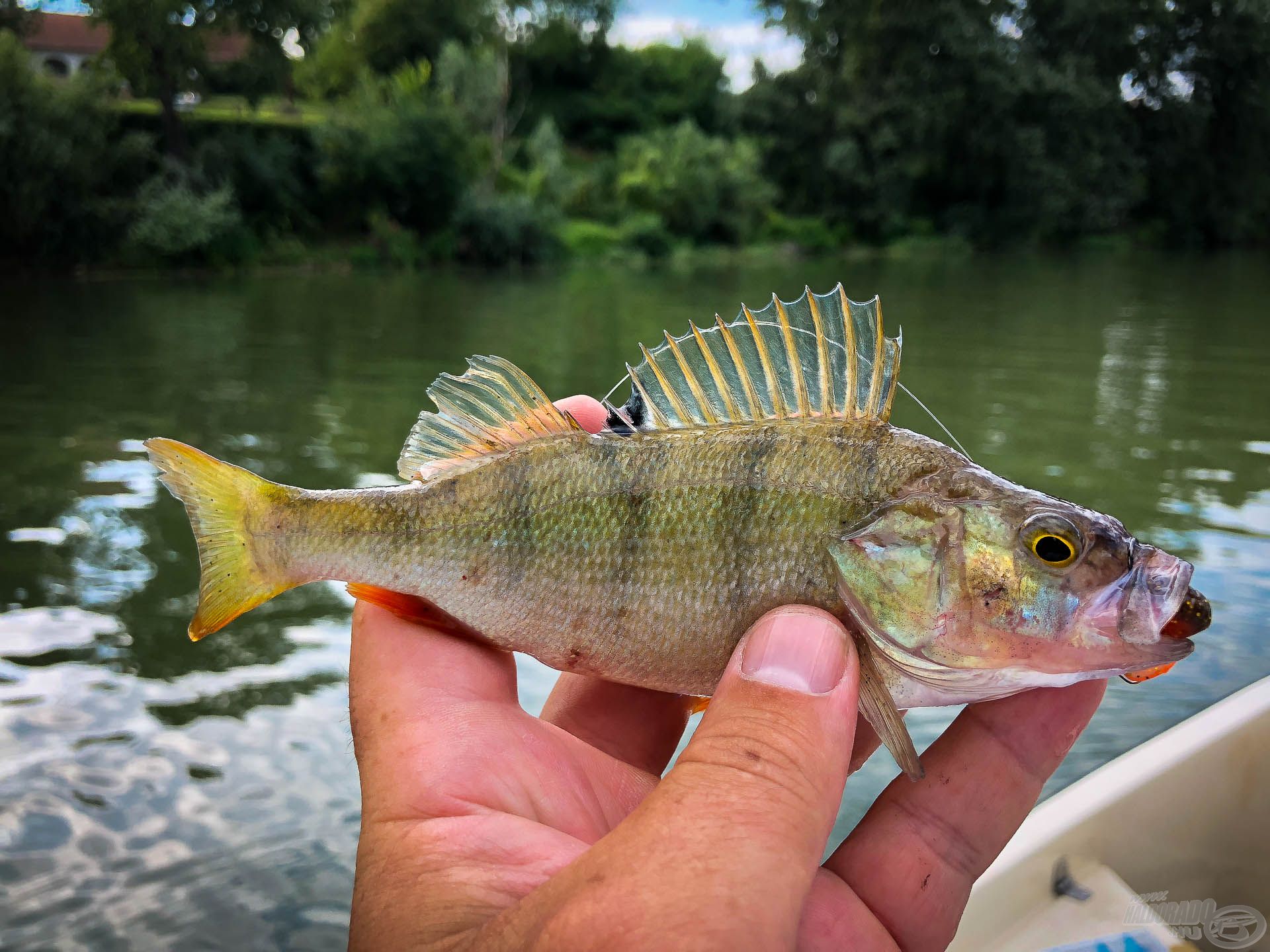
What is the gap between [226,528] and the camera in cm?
208

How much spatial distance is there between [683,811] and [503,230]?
3394 centimetres

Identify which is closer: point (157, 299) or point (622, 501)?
point (622, 501)

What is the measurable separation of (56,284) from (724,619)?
90.4 ft

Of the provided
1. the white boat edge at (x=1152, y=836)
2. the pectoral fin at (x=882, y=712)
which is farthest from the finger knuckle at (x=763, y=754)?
the white boat edge at (x=1152, y=836)

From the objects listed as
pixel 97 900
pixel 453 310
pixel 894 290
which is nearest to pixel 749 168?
pixel 894 290

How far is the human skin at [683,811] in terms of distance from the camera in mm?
1315

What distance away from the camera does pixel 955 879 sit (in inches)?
76.7

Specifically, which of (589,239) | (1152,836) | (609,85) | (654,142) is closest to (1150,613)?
(1152,836)

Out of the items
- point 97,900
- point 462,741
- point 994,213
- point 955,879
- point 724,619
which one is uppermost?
point 994,213

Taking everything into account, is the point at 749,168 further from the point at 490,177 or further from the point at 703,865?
the point at 703,865

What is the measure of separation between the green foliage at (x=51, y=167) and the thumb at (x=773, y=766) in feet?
101

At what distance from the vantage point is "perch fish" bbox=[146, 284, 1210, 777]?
167cm

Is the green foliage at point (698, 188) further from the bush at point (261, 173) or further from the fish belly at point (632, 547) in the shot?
the fish belly at point (632, 547)

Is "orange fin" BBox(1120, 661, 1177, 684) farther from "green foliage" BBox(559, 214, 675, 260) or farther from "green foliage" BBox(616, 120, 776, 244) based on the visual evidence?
"green foliage" BBox(616, 120, 776, 244)
